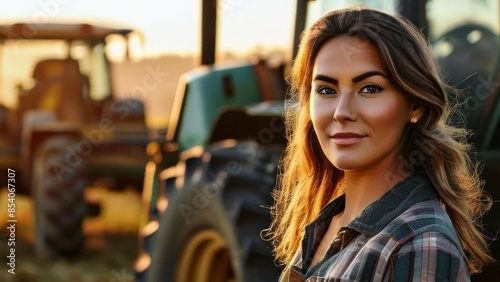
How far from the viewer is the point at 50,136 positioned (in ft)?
31.5

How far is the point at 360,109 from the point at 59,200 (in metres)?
6.66

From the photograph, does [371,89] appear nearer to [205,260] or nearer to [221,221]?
[221,221]

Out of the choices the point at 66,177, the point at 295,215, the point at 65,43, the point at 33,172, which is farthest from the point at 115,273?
the point at 295,215

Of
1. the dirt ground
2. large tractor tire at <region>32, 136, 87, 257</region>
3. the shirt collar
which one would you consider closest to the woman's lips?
the shirt collar

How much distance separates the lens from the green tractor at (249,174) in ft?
12.0

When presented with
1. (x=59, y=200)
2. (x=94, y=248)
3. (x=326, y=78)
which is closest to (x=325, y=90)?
(x=326, y=78)

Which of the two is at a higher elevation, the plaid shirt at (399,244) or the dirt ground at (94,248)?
the plaid shirt at (399,244)

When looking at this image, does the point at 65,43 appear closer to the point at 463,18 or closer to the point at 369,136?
the point at 463,18

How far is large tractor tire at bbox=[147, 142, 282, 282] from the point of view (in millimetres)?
3721

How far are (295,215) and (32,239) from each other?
8.12m

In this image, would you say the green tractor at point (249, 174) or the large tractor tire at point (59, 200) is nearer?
the green tractor at point (249, 174)

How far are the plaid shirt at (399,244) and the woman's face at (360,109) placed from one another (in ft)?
0.25

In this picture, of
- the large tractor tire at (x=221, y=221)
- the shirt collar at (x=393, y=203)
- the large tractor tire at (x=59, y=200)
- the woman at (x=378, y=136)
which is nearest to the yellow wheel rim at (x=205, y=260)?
the large tractor tire at (x=221, y=221)

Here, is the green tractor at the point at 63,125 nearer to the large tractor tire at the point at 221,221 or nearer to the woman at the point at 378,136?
the large tractor tire at the point at 221,221
